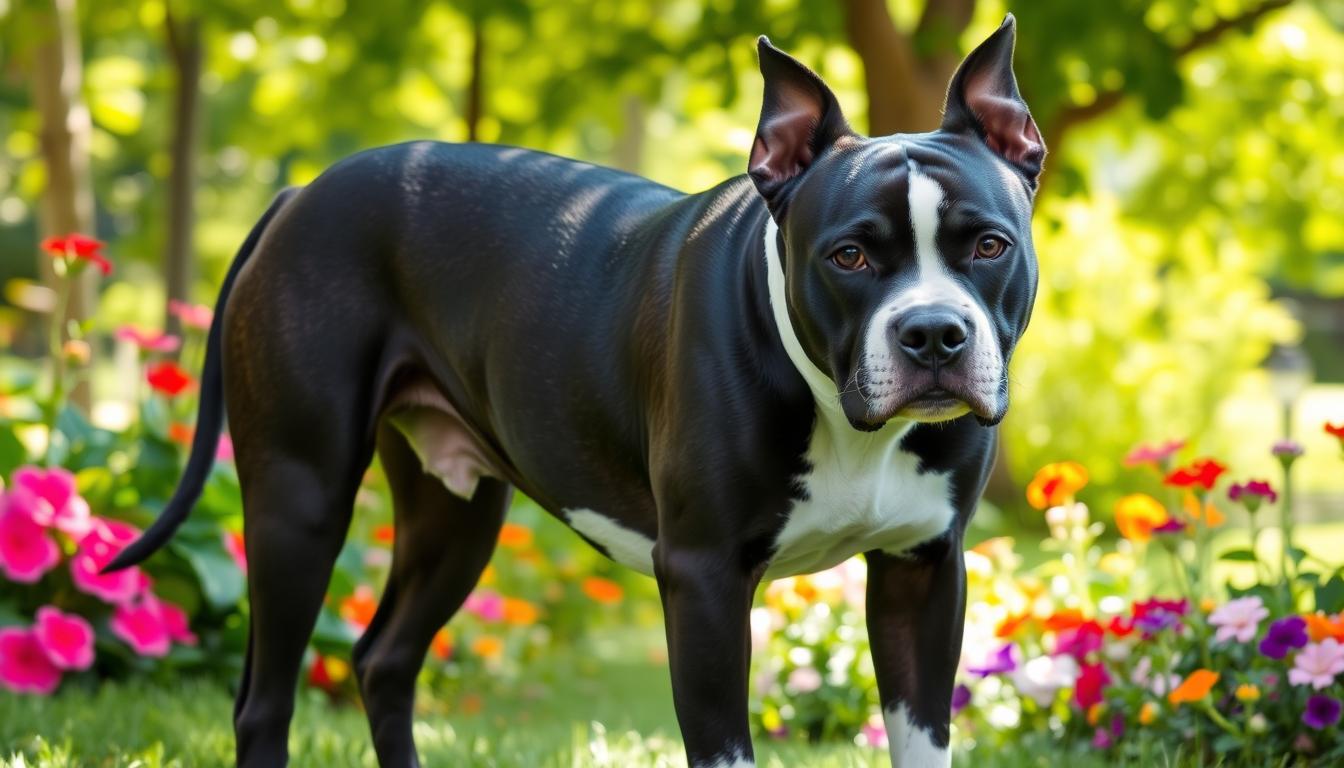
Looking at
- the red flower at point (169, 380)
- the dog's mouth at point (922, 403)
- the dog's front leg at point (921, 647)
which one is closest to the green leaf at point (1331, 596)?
the dog's front leg at point (921, 647)

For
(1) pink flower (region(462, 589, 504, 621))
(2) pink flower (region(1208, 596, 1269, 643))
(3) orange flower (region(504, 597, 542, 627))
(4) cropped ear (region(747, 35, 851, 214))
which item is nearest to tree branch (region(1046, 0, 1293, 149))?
(3) orange flower (region(504, 597, 542, 627))

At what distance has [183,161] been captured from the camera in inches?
426

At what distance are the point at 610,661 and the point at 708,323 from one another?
18.8 feet

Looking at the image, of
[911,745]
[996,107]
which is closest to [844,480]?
[911,745]

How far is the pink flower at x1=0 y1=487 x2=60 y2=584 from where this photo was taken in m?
5.00

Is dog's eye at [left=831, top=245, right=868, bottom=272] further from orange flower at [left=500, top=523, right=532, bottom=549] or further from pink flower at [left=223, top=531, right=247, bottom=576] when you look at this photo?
orange flower at [left=500, top=523, right=532, bottom=549]

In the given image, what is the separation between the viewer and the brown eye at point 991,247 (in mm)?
2598

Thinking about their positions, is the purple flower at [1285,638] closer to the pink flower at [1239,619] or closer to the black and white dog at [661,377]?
the pink flower at [1239,619]


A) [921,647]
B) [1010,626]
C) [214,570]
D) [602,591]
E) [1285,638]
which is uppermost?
[921,647]

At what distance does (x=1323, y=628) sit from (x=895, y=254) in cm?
194

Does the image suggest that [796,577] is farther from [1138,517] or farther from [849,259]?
[849,259]

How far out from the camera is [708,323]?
9.37 ft

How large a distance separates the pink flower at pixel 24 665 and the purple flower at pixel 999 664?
9.40 feet

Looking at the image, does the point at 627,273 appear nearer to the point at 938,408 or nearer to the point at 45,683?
the point at 938,408
